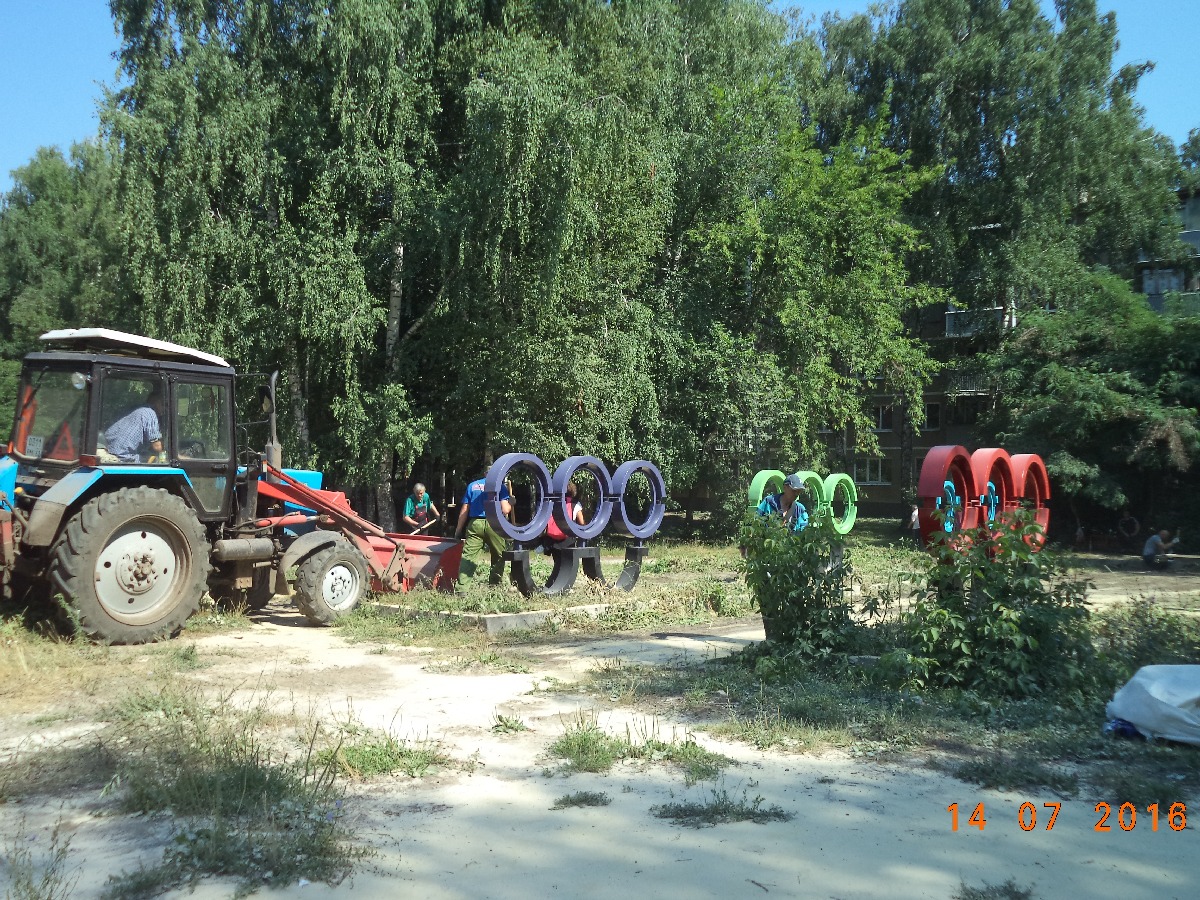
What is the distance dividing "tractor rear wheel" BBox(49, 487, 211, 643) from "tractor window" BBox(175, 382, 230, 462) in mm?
646

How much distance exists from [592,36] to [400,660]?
684 inches

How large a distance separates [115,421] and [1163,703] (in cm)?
961

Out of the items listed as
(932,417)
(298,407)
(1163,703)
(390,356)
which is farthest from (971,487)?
(932,417)

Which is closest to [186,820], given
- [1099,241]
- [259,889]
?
[259,889]

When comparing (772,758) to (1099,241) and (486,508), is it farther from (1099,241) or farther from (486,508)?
(1099,241)

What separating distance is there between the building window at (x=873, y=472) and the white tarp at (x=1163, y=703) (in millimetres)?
37949

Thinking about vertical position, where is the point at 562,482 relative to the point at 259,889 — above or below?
above

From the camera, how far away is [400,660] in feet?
31.2

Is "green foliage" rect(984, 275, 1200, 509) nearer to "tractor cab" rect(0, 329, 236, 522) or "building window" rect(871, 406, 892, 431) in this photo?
"building window" rect(871, 406, 892, 431)

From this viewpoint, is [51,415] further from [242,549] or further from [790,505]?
[790,505]

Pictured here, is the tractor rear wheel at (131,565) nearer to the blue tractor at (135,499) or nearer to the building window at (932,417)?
the blue tractor at (135,499)

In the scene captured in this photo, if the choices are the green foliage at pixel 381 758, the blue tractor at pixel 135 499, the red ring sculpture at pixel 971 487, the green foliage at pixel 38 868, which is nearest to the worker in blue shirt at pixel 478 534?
the blue tractor at pixel 135 499

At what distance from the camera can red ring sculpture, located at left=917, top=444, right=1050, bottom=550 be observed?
1316 centimetres

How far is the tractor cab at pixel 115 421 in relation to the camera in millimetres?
9805
